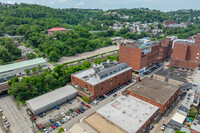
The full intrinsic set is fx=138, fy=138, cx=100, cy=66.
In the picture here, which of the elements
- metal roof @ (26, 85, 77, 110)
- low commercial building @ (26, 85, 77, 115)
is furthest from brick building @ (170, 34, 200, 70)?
metal roof @ (26, 85, 77, 110)

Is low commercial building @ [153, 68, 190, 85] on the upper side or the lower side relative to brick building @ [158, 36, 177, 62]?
lower

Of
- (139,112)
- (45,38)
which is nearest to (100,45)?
(45,38)

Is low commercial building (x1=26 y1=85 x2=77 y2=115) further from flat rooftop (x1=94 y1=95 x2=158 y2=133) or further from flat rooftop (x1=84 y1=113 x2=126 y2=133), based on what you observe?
flat rooftop (x1=94 y1=95 x2=158 y2=133)

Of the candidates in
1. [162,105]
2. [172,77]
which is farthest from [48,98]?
[172,77]

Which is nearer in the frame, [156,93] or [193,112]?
[193,112]

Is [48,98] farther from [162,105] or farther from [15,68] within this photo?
[162,105]

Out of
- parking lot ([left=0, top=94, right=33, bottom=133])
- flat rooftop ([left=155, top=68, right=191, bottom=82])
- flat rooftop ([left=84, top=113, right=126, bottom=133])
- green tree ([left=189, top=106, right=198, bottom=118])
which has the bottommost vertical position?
parking lot ([left=0, top=94, right=33, bottom=133])

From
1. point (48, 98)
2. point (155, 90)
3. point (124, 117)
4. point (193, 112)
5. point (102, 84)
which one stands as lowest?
point (193, 112)
